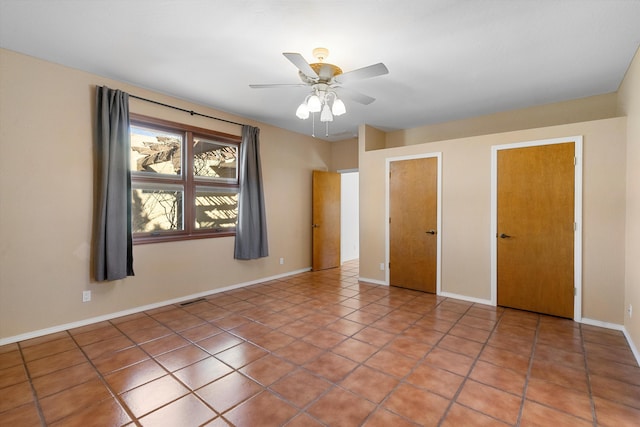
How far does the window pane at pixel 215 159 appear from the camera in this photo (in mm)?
4188

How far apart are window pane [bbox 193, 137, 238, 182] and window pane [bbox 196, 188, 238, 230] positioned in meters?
0.25

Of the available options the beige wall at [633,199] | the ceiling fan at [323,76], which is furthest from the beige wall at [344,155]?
the beige wall at [633,199]

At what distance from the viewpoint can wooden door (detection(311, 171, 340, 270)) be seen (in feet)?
19.2

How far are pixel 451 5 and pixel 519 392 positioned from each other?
8.99ft

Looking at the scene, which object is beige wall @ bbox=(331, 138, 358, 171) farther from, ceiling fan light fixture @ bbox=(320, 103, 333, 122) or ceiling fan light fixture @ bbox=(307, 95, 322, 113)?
ceiling fan light fixture @ bbox=(307, 95, 322, 113)

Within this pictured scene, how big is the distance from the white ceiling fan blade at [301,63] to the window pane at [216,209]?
2.50 m

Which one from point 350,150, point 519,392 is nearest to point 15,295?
point 519,392

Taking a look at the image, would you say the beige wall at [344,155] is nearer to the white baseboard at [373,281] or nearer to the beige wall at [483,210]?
the beige wall at [483,210]

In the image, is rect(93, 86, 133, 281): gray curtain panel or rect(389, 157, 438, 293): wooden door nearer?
rect(93, 86, 133, 281): gray curtain panel

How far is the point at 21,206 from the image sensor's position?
9.05ft

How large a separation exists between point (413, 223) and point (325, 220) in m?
1.99

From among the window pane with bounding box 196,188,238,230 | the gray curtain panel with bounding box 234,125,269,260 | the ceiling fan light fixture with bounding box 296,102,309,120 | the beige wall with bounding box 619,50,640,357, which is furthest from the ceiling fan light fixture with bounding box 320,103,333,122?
the beige wall with bounding box 619,50,640,357

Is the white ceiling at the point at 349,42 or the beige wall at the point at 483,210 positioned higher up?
the white ceiling at the point at 349,42

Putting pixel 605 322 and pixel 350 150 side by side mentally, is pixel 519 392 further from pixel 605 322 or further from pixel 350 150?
pixel 350 150
